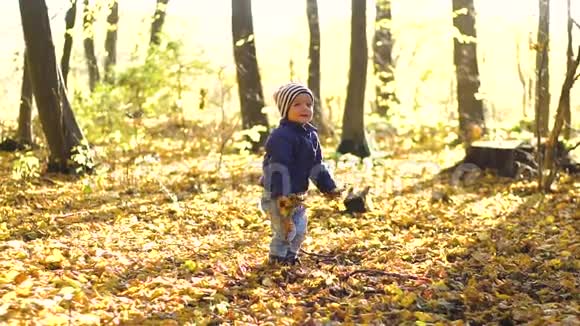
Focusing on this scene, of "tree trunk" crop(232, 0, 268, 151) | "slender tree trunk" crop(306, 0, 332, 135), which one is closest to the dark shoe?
"tree trunk" crop(232, 0, 268, 151)

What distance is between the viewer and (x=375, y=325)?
13.9 feet

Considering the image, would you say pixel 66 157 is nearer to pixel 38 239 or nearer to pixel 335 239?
pixel 38 239

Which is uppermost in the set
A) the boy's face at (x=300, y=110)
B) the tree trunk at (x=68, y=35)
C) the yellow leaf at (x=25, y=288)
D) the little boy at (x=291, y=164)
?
the tree trunk at (x=68, y=35)

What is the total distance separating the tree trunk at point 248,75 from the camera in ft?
43.4

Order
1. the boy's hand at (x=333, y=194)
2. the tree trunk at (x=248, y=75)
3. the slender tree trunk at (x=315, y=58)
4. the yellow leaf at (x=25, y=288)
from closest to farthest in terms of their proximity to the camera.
Answer: the yellow leaf at (x=25, y=288), the boy's hand at (x=333, y=194), the tree trunk at (x=248, y=75), the slender tree trunk at (x=315, y=58)

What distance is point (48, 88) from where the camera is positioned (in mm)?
9820

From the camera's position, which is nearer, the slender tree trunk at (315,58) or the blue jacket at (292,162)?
the blue jacket at (292,162)

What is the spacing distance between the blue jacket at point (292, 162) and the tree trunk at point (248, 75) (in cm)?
825

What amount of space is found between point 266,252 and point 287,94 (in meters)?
1.78

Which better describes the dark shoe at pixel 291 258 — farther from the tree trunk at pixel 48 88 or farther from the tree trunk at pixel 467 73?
the tree trunk at pixel 467 73

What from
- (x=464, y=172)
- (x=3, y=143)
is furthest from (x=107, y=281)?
(x=3, y=143)

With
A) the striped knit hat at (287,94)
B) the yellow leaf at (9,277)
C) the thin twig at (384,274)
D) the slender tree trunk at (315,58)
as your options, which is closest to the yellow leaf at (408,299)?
the thin twig at (384,274)

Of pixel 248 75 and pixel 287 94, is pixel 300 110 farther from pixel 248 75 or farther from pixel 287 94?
pixel 248 75

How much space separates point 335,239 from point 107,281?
2752 mm
